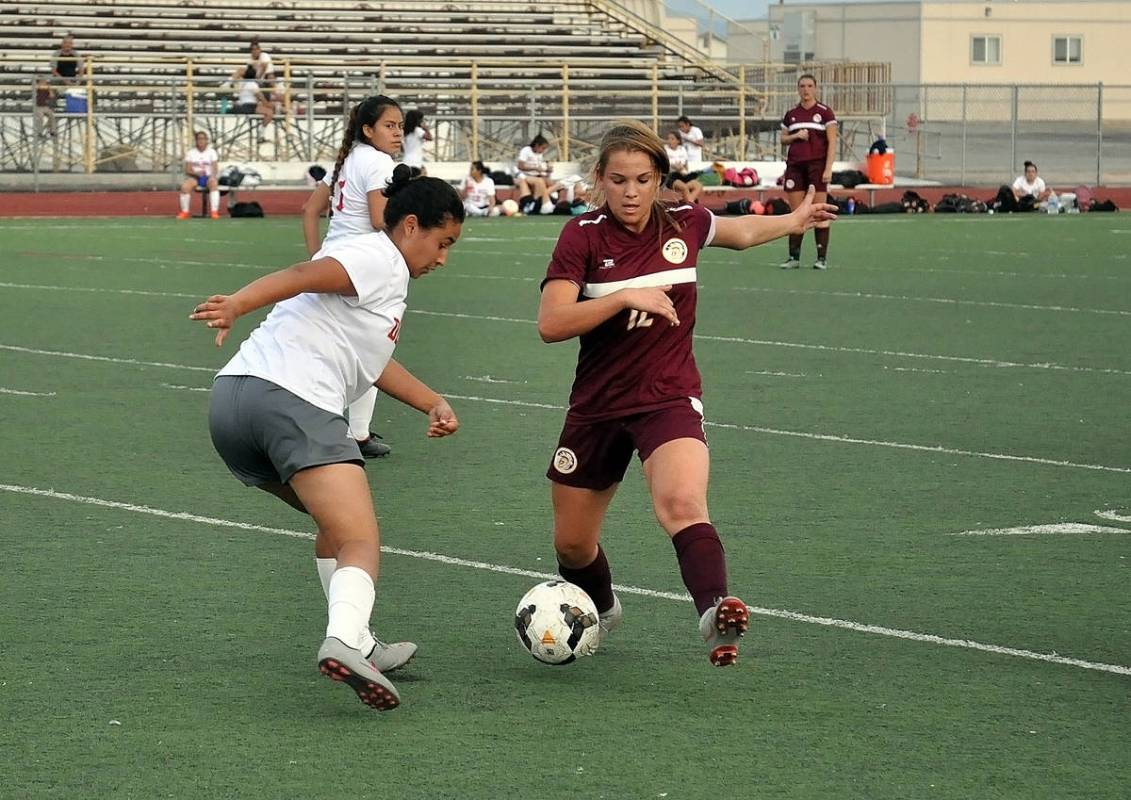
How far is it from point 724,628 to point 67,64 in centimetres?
3535

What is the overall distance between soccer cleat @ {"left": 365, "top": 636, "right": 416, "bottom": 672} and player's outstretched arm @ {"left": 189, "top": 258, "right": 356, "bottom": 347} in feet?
3.31

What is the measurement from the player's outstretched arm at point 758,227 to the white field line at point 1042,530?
83.8 inches

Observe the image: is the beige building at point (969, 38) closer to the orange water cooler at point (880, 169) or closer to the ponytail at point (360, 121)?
the orange water cooler at point (880, 169)

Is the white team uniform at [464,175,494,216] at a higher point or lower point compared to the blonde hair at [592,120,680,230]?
lower

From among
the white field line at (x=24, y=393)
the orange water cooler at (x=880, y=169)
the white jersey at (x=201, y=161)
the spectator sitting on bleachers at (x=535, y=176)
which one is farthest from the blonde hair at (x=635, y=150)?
the orange water cooler at (x=880, y=169)

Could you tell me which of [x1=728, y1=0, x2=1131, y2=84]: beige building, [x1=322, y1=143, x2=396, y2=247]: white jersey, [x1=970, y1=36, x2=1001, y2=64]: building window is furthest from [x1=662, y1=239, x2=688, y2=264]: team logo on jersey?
[x1=970, y1=36, x2=1001, y2=64]: building window

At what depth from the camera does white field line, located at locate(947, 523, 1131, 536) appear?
8.33m

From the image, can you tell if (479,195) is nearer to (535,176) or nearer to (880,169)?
(535,176)

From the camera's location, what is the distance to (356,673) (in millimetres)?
5395

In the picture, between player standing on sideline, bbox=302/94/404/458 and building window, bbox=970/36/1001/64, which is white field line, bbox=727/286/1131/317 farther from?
building window, bbox=970/36/1001/64

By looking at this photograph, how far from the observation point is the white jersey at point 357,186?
10703 millimetres

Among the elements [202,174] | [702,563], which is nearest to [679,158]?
[202,174]

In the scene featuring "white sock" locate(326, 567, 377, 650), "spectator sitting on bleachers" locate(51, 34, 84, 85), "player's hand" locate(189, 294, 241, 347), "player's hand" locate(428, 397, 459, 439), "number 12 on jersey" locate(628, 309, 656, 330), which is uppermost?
"spectator sitting on bleachers" locate(51, 34, 84, 85)

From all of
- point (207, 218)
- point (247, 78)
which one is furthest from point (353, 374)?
point (247, 78)
